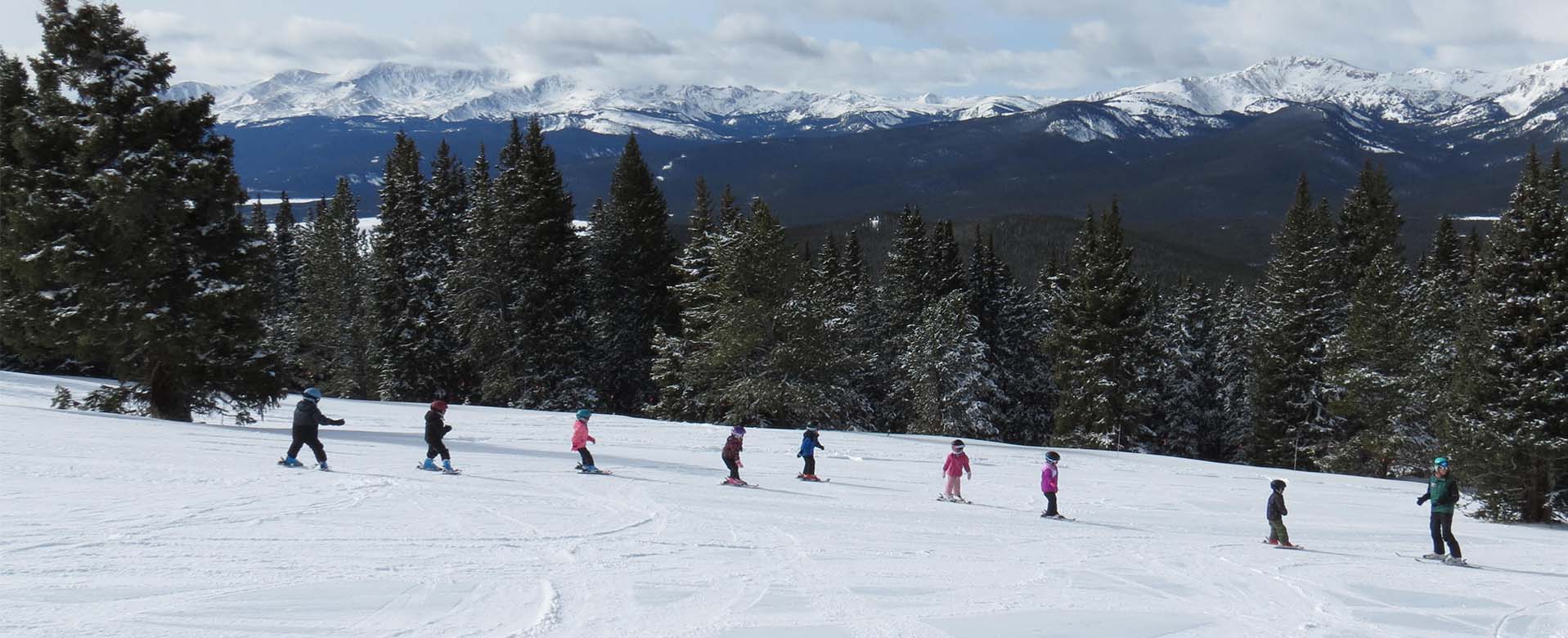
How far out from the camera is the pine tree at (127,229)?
77.7 ft

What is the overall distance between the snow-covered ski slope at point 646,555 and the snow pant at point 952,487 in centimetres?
37

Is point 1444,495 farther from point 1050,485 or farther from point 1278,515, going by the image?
point 1050,485

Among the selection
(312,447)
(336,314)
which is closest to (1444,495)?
(312,447)

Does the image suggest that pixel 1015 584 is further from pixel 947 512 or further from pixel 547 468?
pixel 547 468

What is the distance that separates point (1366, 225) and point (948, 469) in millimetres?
43145

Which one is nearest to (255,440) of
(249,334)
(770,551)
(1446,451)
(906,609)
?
(249,334)

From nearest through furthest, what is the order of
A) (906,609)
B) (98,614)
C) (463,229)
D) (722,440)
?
(98,614) < (906,609) < (722,440) < (463,229)

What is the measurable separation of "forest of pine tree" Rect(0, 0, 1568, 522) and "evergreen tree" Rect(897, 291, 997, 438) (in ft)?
0.53

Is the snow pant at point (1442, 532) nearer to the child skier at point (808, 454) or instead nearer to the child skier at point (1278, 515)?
the child skier at point (1278, 515)

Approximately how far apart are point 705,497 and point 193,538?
27.7ft

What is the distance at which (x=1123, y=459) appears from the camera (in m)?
32.4

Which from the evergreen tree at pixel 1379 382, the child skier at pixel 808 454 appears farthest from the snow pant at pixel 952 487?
the evergreen tree at pixel 1379 382

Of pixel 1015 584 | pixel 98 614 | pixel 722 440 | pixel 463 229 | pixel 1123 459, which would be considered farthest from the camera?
pixel 463 229

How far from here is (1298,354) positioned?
1922 inches
